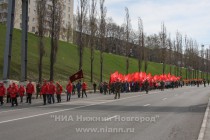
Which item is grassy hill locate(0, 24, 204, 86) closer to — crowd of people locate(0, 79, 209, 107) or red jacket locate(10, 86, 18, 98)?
crowd of people locate(0, 79, 209, 107)

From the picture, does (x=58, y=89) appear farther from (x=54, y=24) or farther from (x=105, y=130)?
(x=54, y=24)

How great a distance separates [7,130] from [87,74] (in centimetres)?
6121

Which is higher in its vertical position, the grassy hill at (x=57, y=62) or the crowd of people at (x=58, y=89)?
the grassy hill at (x=57, y=62)

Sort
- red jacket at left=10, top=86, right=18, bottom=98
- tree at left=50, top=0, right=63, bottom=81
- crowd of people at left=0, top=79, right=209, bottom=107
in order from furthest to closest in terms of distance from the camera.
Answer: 1. tree at left=50, top=0, right=63, bottom=81
2. crowd of people at left=0, top=79, right=209, bottom=107
3. red jacket at left=10, top=86, right=18, bottom=98

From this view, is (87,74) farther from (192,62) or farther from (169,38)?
(192,62)

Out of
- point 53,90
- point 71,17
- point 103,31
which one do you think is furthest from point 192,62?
point 53,90

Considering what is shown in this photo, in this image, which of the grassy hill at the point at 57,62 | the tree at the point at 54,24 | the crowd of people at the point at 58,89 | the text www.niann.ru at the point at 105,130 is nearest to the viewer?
the text www.niann.ru at the point at 105,130

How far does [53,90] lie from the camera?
85.5 ft

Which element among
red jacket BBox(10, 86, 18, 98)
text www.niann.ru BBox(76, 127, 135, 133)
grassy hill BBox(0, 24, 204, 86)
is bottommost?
text www.niann.ru BBox(76, 127, 135, 133)

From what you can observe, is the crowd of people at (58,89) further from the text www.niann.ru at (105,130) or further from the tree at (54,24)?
the text www.niann.ru at (105,130)

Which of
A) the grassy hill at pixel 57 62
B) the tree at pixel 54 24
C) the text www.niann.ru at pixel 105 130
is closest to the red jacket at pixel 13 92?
the text www.niann.ru at pixel 105 130

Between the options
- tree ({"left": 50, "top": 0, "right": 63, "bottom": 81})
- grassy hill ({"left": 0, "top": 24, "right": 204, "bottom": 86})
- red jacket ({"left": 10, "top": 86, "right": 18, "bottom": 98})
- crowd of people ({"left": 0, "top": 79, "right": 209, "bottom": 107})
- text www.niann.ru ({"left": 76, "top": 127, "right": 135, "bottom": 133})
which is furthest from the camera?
grassy hill ({"left": 0, "top": 24, "right": 204, "bottom": 86})

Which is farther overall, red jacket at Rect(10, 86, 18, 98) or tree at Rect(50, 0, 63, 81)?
tree at Rect(50, 0, 63, 81)

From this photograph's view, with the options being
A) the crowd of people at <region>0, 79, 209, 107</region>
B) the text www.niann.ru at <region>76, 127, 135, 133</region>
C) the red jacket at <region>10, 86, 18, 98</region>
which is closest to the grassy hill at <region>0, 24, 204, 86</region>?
the crowd of people at <region>0, 79, 209, 107</region>
